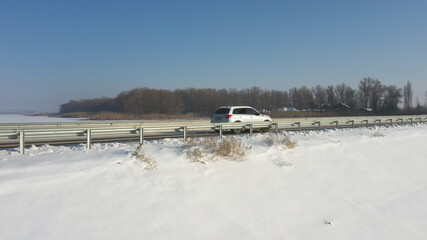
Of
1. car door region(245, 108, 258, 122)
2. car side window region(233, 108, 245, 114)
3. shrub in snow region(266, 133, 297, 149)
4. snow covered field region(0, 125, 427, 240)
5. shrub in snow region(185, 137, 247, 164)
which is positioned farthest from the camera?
car door region(245, 108, 258, 122)

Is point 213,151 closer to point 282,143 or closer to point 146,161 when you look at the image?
point 146,161

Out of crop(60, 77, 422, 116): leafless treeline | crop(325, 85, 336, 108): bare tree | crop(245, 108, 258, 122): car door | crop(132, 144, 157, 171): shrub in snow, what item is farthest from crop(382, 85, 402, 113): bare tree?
crop(132, 144, 157, 171): shrub in snow

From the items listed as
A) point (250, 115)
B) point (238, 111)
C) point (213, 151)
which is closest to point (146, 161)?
point (213, 151)

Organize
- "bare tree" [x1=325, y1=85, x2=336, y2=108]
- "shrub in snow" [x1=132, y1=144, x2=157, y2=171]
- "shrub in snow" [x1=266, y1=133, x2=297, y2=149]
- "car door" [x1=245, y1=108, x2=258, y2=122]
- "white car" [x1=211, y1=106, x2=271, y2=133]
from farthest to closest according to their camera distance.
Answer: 1. "bare tree" [x1=325, y1=85, x2=336, y2=108]
2. "car door" [x1=245, y1=108, x2=258, y2=122]
3. "white car" [x1=211, y1=106, x2=271, y2=133]
4. "shrub in snow" [x1=266, y1=133, x2=297, y2=149]
5. "shrub in snow" [x1=132, y1=144, x2=157, y2=171]

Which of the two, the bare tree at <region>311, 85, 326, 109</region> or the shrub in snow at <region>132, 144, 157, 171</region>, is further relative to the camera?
the bare tree at <region>311, 85, 326, 109</region>

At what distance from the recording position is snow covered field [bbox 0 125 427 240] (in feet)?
18.6

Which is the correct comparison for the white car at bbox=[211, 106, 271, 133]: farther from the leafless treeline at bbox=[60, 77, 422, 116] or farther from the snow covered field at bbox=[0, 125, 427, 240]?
the leafless treeline at bbox=[60, 77, 422, 116]

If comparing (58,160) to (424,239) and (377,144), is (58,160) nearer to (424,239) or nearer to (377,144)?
(424,239)

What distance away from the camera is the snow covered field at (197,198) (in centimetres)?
566

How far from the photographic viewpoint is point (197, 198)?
A: 6.93 m

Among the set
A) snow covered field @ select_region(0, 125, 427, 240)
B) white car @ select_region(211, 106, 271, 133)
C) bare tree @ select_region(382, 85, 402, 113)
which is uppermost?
bare tree @ select_region(382, 85, 402, 113)

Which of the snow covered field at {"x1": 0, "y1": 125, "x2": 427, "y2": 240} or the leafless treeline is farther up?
the leafless treeline

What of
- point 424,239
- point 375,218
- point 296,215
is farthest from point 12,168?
point 424,239

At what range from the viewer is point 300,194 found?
27.4 feet
